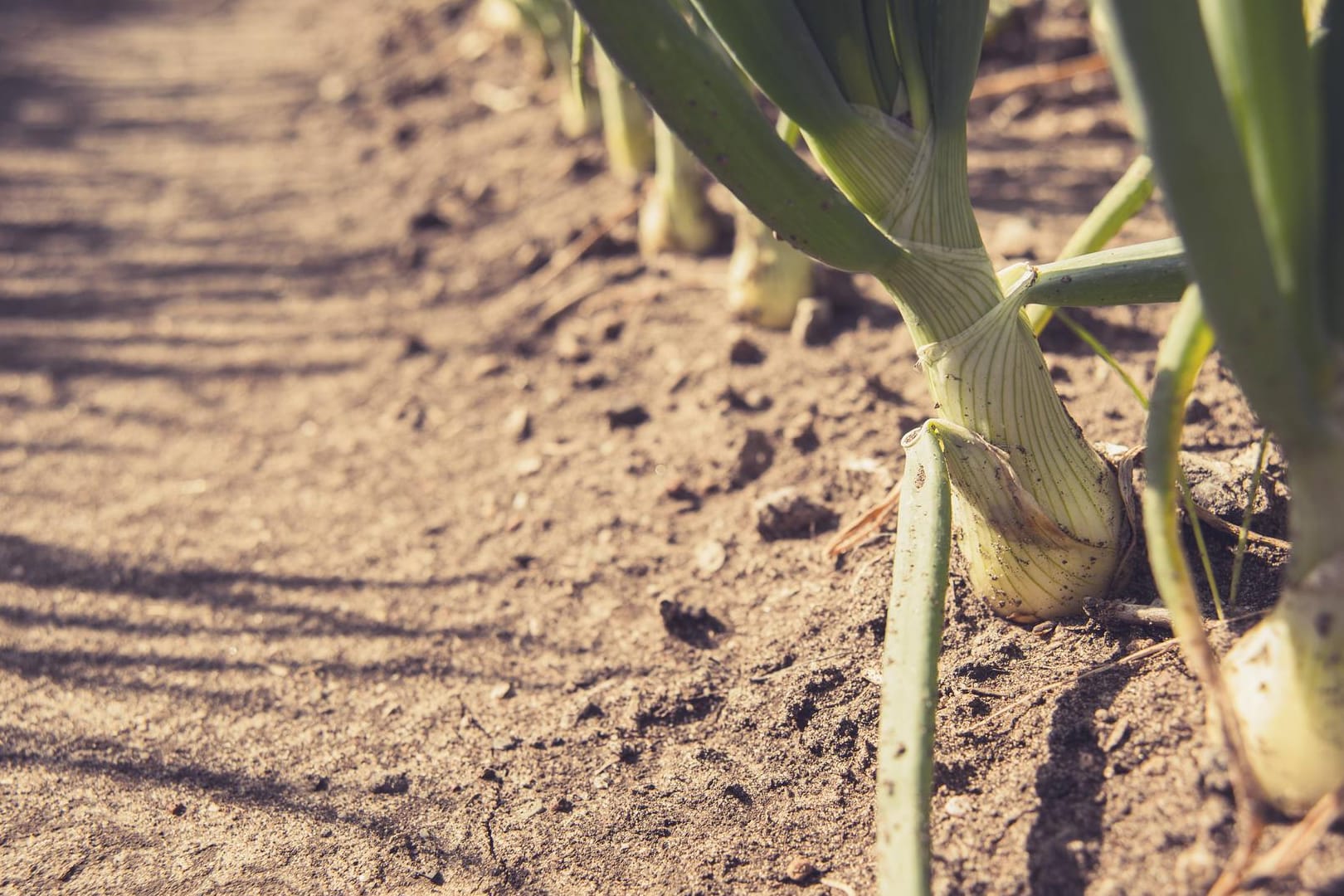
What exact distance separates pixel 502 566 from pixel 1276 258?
1136 mm

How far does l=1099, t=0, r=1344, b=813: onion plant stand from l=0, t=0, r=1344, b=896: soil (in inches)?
3.4

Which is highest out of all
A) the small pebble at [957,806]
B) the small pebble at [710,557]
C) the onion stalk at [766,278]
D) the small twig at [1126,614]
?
the onion stalk at [766,278]

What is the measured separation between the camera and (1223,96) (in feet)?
2.21

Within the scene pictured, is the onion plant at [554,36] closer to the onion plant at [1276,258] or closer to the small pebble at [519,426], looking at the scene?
the small pebble at [519,426]

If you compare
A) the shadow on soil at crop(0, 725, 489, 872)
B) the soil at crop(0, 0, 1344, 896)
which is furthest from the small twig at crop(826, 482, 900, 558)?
the shadow on soil at crop(0, 725, 489, 872)

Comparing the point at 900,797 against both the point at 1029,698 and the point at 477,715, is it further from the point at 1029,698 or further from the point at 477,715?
the point at 477,715

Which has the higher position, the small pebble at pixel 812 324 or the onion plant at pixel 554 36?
the onion plant at pixel 554 36

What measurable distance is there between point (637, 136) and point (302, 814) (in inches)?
71.0

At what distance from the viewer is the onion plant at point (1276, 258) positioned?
663mm

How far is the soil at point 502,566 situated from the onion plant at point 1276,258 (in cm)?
9

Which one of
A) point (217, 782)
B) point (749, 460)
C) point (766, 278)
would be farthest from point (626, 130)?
point (217, 782)

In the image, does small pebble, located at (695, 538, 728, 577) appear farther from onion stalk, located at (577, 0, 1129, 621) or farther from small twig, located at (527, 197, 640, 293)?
small twig, located at (527, 197, 640, 293)

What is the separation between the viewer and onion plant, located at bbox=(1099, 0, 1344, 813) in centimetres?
66

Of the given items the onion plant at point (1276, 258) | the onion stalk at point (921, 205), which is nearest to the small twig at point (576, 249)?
the onion stalk at point (921, 205)
